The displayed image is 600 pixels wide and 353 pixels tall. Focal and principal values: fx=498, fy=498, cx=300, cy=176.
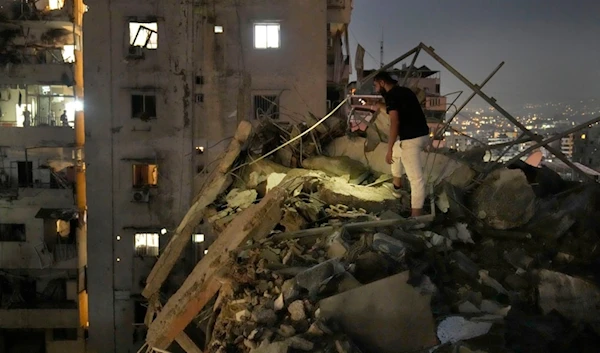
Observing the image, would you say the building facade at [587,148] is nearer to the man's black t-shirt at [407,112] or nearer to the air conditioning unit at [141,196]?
the air conditioning unit at [141,196]

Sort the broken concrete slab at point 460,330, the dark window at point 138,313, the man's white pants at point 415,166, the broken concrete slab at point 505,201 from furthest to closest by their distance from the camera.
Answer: the dark window at point 138,313 → the man's white pants at point 415,166 → the broken concrete slab at point 505,201 → the broken concrete slab at point 460,330

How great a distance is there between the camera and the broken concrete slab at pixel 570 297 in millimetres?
4570

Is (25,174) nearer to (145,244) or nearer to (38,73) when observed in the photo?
(38,73)

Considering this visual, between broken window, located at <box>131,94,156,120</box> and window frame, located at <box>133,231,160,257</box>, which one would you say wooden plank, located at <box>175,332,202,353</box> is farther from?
broken window, located at <box>131,94,156,120</box>

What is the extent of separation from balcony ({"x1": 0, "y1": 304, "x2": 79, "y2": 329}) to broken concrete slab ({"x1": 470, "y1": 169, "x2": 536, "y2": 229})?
19.9m

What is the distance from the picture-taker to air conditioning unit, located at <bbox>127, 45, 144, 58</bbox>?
1848cm

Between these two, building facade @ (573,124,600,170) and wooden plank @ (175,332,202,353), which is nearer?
wooden plank @ (175,332,202,353)

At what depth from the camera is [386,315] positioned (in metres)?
4.14

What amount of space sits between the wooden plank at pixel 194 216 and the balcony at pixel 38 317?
1502cm

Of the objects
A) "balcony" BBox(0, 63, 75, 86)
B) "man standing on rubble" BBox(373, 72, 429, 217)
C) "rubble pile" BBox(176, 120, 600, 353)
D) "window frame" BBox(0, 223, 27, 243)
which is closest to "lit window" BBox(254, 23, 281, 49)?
"balcony" BBox(0, 63, 75, 86)

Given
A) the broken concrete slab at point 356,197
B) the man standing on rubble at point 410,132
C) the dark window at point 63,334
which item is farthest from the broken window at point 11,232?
the man standing on rubble at point 410,132

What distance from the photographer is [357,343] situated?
4.05 metres

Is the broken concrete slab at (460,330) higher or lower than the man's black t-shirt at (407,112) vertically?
lower

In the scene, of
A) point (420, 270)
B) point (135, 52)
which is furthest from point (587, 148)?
point (420, 270)
